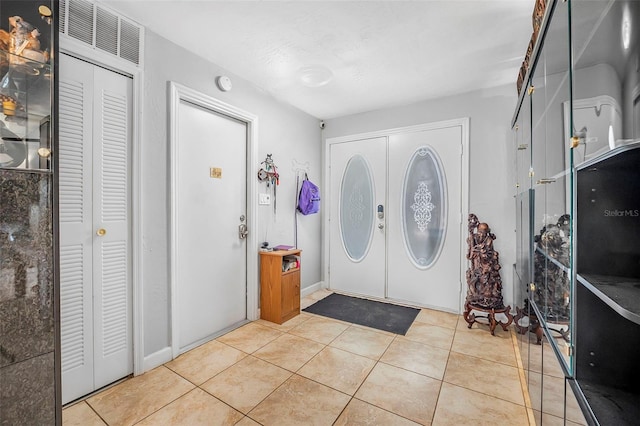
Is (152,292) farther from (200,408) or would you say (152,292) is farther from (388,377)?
(388,377)

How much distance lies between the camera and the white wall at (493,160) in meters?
2.97

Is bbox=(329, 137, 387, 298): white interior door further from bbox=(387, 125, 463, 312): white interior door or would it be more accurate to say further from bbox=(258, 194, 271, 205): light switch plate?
bbox=(258, 194, 271, 205): light switch plate

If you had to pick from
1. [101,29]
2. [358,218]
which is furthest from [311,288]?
[101,29]

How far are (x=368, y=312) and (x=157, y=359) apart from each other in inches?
84.6

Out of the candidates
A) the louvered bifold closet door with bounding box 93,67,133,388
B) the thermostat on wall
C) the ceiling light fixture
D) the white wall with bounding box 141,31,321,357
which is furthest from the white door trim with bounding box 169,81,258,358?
the ceiling light fixture

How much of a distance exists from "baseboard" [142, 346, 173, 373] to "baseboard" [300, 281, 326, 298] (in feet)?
6.12

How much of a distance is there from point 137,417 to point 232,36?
2.66m

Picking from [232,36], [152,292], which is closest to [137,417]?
[152,292]

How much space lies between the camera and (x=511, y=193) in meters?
2.95

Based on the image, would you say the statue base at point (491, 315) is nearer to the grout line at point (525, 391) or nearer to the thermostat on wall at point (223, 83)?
the grout line at point (525, 391)

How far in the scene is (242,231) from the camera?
296cm

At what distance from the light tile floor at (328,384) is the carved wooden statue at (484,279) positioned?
226mm

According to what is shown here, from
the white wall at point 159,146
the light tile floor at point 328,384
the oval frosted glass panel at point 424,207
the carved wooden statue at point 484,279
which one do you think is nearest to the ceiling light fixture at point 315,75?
the white wall at point 159,146

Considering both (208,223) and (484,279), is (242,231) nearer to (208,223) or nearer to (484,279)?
(208,223)
